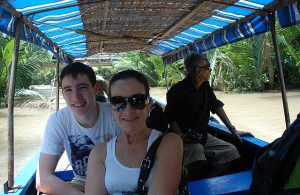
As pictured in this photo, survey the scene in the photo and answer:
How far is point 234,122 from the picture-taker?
10234 millimetres

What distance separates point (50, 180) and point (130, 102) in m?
0.87

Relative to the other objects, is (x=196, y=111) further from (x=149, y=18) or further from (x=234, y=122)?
(x=234, y=122)

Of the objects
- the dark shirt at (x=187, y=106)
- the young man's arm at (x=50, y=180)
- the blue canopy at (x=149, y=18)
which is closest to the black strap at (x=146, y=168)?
the young man's arm at (x=50, y=180)

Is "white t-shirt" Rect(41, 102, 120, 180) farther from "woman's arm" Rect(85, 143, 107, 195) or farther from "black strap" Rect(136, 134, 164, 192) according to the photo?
"black strap" Rect(136, 134, 164, 192)

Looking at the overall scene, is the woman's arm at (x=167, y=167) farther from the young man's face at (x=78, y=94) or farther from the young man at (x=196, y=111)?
the young man at (x=196, y=111)

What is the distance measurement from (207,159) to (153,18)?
176cm

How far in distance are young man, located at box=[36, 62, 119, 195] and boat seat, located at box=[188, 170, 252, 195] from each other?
70 centimetres

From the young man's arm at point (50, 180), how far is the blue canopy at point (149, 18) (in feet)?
3.45

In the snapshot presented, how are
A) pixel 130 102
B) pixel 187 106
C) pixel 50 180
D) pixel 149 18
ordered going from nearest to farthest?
pixel 130 102 < pixel 50 180 < pixel 187 106 < pixel 149 18

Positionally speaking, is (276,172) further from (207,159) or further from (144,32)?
(144,32)

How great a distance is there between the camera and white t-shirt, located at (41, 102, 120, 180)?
7.40ft

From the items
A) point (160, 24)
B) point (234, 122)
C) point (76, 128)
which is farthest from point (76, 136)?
point (234, 122)

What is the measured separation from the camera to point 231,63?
17.3 m

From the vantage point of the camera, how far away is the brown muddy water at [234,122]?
8109mm
